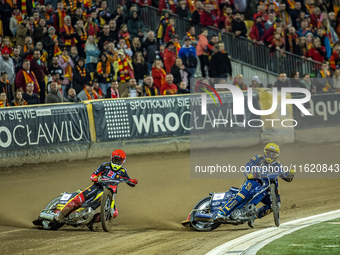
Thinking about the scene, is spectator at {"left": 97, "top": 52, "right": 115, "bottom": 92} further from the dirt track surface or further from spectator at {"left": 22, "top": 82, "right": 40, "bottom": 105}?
the dirt track surface

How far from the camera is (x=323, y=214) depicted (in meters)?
14.0

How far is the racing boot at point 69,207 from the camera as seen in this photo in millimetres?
13008

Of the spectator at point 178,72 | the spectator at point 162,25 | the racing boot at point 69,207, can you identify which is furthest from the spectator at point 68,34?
the racing boot at point 69,207

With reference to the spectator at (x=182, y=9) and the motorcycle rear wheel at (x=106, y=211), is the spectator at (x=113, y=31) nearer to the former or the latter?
the spectator at (x=182, y=9)

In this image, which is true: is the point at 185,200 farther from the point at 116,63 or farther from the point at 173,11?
the point at 173,11

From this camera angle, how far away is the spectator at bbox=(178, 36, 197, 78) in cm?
2209

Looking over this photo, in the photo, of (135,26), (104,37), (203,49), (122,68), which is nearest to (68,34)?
(104,37)

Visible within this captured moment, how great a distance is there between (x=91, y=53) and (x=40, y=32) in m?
1.63

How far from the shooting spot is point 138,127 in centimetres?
1981

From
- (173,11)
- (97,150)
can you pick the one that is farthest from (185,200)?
(173,11)

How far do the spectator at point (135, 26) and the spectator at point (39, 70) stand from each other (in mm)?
4055

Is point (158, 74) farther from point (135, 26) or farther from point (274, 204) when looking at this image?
point (274, 204)

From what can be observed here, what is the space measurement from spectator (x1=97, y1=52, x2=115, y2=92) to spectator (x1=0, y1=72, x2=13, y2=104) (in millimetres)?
2874

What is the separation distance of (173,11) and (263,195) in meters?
13.0
